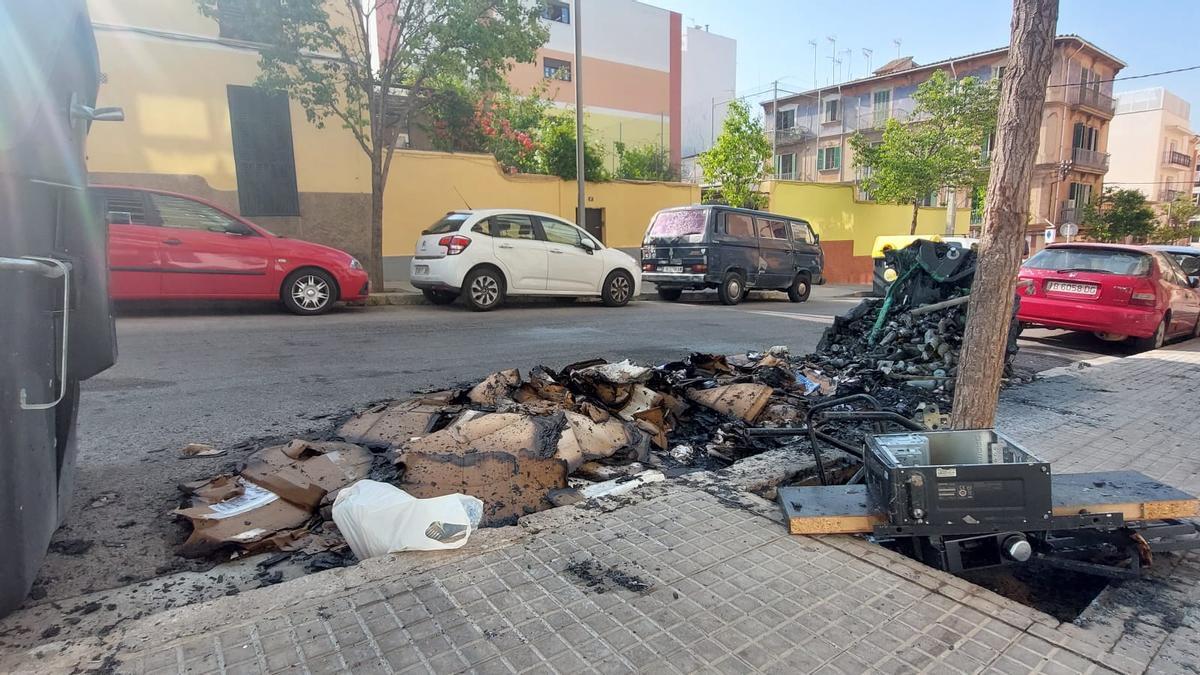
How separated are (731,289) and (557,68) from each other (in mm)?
25238

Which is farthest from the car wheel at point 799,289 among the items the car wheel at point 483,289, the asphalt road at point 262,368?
the car wheel at point 483,289

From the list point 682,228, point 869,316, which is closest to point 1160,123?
point 682,228

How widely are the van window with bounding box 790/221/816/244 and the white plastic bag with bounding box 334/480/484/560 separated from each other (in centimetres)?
1390

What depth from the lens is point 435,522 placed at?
2.62m

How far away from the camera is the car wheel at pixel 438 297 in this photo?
1121 cm

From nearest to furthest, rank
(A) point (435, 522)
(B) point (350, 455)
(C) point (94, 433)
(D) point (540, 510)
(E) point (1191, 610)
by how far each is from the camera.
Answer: (E) point (1191, 610) → (A) point (435, 522) → (D) point (540, 510) → (B) point (350, 455) → (C) point (94, 433)

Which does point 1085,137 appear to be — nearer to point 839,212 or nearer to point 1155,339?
point 839,212

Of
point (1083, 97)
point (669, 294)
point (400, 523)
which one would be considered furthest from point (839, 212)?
point (1083, 97)

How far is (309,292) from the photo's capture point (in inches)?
378

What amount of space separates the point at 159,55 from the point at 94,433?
1133 centimetres

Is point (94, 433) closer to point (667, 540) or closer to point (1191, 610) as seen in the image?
point (667, 540)

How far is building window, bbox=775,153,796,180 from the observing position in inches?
1896

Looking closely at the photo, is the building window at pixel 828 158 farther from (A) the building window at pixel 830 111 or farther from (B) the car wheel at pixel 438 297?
(B) the car wheel at pixel 438 297

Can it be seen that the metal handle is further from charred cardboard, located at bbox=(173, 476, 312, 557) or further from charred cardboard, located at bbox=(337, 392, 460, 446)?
charred cardboard, located at bbox=(337, 392, 460, 446)
